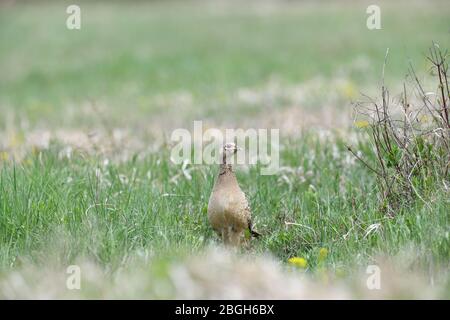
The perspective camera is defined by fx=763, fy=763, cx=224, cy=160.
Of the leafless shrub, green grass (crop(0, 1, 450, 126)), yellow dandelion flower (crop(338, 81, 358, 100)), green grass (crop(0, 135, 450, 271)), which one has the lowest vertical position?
green grass (crop(0, 135, 450, 271))

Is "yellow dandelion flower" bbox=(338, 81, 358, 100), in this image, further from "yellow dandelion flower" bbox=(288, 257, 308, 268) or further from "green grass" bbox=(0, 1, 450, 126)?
"yellow dandelion flower" bbox=(288, 257, 308, 268)

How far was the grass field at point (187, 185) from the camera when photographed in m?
4.36

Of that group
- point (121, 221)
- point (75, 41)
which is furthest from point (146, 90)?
point (121, 221)

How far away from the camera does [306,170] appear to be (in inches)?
263

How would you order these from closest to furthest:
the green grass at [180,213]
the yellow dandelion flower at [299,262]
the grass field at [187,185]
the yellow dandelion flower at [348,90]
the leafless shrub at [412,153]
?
the grass field at [187,185] → the yellow dandelion flower at [299,262] → the green grass at [180,213] → the leafless shrub at [412,153] → the yellow dandelion flower at [348,90]

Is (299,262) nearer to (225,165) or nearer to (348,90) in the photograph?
(225,165)

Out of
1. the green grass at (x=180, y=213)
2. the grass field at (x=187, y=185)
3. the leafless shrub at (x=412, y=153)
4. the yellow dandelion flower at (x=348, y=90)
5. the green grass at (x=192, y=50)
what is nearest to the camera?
the grass field at (x=187, y=185)

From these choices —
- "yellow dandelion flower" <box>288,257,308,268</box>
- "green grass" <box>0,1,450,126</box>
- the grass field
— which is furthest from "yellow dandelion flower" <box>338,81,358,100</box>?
"yellow dandelion flower" <box>288,257,308,268</box>

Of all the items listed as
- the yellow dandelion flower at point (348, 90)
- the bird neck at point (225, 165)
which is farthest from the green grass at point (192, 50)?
the bird neck at point (225, 165)

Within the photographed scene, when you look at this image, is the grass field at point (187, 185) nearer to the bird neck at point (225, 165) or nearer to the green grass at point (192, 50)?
the green grass at point (192, 50)

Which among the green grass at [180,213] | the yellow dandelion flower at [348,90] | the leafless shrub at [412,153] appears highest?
the yellow dandelion flower at [348,90]

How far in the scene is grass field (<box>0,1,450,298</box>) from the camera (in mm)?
4359

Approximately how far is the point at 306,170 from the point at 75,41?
14786mm

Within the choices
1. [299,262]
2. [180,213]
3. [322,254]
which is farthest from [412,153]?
[180,213]
